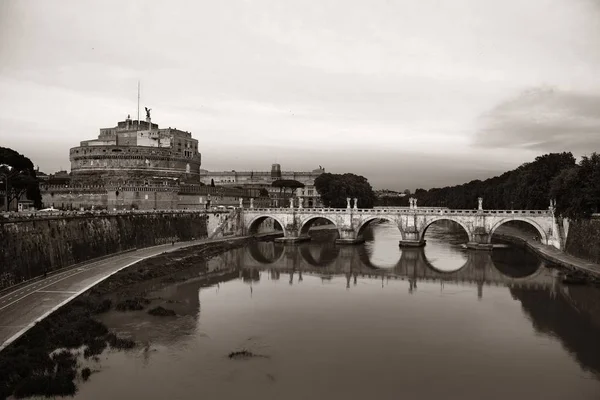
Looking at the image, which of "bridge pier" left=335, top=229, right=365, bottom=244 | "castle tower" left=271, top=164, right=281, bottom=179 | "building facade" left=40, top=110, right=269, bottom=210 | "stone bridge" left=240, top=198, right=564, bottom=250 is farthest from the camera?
"castle tower" left=271, top=164, right=281, bottom=179

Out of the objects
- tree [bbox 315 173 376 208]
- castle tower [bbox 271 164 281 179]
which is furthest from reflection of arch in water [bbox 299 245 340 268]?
castle tower [bbox 271 164 281 179]

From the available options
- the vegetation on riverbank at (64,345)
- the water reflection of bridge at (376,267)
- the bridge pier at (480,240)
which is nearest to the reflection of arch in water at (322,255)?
the water reflection of bridge at (376,267)

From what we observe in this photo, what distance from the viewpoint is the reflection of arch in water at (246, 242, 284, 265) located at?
44819 millimetres

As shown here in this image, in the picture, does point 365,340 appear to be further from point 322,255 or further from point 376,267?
point 322,255

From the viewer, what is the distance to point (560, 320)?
79.2ft

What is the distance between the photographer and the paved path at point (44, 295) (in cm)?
1870

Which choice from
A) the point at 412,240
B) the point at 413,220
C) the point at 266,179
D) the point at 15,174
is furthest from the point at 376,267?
the point at 266,179

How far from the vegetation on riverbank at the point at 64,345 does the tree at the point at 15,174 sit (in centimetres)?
1637

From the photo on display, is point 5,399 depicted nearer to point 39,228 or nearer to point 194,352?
point 194,352

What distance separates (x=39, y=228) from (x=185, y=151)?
2058 inches

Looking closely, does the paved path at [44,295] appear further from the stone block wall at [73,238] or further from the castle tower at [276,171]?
the castle tower at [276,171]

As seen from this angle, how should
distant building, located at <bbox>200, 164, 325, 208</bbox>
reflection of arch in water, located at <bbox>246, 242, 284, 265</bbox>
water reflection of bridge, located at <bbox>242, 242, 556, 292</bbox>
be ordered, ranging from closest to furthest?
1. water reflection of bridge, located at <bbox>242, 242, 556, 292</bbox>
2. reflection of arch in water, located at <bbox>246, 242, 284, 265</bbox>
3. distant building, located at <bbox>200, 164, 325, 208</bbox>

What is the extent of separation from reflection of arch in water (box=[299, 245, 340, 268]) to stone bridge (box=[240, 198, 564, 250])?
3.05m

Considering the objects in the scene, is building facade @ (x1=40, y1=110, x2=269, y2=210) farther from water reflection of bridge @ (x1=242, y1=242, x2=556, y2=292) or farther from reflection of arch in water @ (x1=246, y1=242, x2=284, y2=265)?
water reflection of bridge @ (x1=242, y1=242, x2=556, y2=292)
